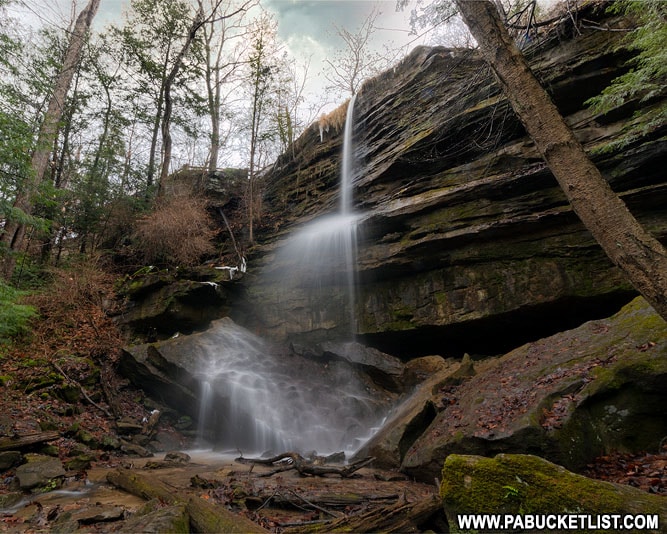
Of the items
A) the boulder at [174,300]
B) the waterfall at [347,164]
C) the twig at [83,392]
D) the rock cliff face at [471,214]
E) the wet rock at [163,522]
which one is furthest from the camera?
the waterfall at [347,164]

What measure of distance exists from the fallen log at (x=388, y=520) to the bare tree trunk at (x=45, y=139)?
29.4 ft

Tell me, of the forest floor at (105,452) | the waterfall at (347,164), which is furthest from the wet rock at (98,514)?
the waterfall at (347,164)

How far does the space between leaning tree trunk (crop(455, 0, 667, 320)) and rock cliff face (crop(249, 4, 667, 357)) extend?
263 cm

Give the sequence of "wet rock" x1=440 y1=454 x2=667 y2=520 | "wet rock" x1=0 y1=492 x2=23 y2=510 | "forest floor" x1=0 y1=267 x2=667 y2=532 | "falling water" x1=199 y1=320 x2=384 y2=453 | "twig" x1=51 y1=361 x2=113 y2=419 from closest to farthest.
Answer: "wet rock" x1=440 y1=454 x2=667 y2=520, "forest floor" x1=0 y1=267 x2=667 y2=532, "wet rock" x1=0 y1=492 x2=23 y2=510, "falling water" x1=199 y1=320 x2=384 y2=453, "twig" x1=51 y1=361 x2=113 y2=419

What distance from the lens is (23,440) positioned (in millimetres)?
5691

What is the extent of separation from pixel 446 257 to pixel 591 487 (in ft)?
26.8

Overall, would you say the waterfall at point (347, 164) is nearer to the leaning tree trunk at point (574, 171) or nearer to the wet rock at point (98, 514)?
the leaning tree trunk at point (574, 171)

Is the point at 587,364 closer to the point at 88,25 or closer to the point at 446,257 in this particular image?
the point at 446,257

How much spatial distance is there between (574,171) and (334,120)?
13444 millimetres

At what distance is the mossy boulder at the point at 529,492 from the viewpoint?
2.28m

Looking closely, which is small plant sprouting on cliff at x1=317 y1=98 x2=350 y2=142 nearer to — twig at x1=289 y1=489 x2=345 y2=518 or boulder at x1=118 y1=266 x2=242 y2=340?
boulder at x1=118 y1=266 x2=242 y2=340

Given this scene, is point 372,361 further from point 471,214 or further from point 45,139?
point 45,139

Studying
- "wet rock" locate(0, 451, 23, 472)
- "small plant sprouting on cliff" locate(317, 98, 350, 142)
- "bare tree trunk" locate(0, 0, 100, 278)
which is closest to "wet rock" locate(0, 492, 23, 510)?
"wet rock" locate(0, 451, 23, 472)

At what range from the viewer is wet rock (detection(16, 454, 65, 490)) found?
473 cm
